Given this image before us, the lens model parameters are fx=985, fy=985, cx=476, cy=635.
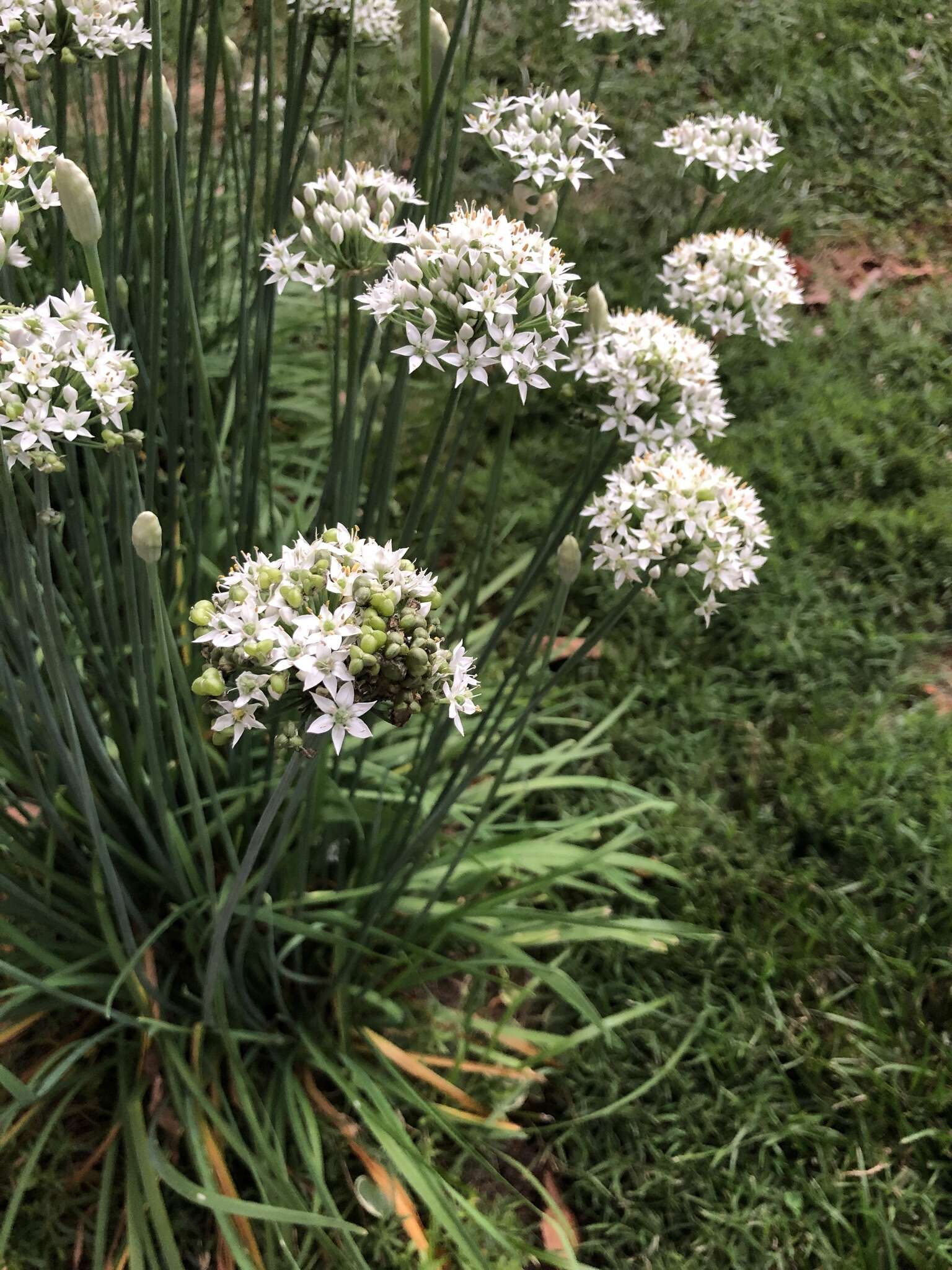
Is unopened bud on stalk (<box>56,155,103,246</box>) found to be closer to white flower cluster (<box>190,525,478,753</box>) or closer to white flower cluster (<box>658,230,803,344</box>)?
white flower cluster (<box>190,525,478,753</box>)

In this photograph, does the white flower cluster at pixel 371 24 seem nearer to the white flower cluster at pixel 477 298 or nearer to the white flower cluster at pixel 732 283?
the white flower cluster at pixel 732 283

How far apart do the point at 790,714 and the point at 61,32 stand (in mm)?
2463

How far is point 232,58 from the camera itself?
5.81 feet

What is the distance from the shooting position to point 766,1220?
2119 mm

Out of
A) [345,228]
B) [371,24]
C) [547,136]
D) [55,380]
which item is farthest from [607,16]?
[55,380]

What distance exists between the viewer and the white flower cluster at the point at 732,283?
6.76 feet

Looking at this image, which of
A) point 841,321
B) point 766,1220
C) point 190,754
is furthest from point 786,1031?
point 841,321

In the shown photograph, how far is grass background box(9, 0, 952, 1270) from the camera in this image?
7.18 feet

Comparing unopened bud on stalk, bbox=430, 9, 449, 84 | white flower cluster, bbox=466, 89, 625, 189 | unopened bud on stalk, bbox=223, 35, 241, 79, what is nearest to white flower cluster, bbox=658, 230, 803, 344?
white flower cluster, bbox=466, 89, 625, 189

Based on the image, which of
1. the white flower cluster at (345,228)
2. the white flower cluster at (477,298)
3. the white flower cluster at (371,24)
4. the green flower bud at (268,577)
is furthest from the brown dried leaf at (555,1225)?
the white flower cluster at (371,24)

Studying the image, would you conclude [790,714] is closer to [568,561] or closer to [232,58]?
[568,561]

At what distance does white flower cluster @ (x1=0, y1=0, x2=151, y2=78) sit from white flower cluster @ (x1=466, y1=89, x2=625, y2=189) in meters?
0.57

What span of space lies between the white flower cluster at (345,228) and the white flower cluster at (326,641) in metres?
0.62

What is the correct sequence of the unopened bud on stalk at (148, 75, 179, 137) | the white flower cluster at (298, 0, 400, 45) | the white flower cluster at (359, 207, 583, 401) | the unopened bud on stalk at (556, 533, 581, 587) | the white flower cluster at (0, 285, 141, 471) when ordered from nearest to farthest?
the white flower cluster at (0, 285, 141, 471), the white flower cluster at (359, 207, 583, 401), the unopened bud on stalk at (148, 75, 179, 137), the unopened bud on stalk at (556, 533, 581, 587), the white flower cluster at (298, 0, 400, 45)
